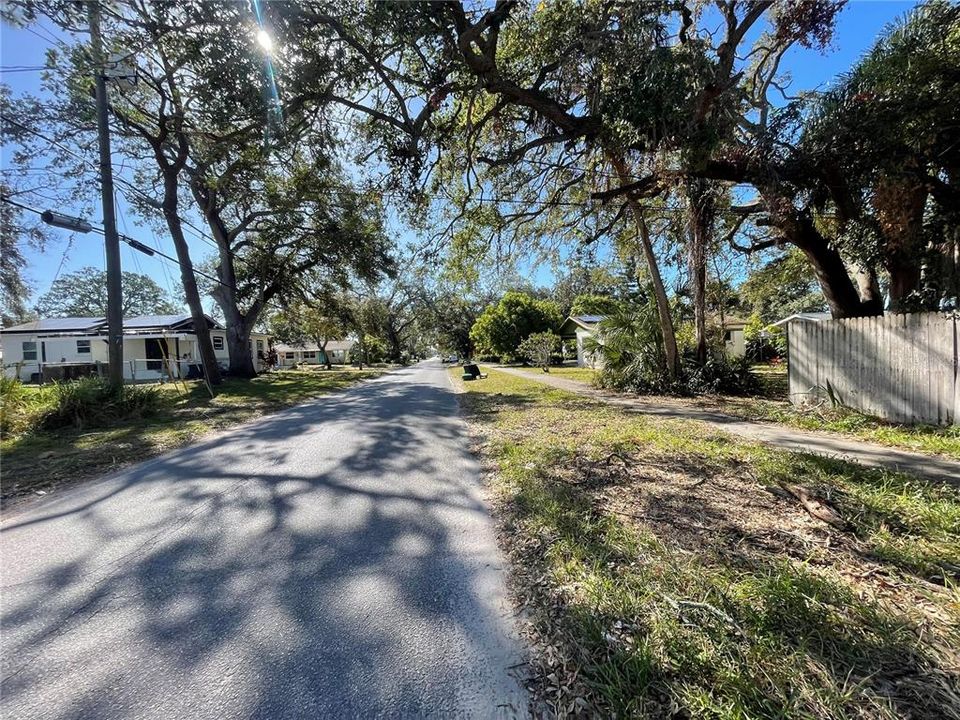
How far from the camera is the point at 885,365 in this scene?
648cm

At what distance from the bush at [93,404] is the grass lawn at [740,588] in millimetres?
9494

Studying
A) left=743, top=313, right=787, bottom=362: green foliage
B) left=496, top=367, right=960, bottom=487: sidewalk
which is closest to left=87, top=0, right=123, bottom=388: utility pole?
left=496, top=367, right=960, bottom=487: sidewalk

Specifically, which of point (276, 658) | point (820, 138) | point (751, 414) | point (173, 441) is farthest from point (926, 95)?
point (173, 441)

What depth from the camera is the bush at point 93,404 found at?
8.41m

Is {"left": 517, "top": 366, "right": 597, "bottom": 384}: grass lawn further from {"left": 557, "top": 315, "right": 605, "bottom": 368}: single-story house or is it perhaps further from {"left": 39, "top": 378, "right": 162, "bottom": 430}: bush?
{"left": 39, "top": 378, "right": 162, "bottom": 430}: bush

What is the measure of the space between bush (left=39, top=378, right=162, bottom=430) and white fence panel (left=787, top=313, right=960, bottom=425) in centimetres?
1413

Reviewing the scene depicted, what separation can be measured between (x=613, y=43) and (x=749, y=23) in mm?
3069

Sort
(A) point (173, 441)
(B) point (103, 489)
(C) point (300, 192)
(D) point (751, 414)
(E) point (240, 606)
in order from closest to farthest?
1. (E) point (240, 606)
2. (B) point (103, 489)
3. (A) point (173, 441)
4. (D) point (751, 414)
5. (C) point (300, 192)

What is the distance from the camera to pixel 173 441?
23.6ft

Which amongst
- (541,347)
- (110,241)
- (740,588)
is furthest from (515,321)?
(740,588)

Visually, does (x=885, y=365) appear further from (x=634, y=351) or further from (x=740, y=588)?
(x=740, y=588)

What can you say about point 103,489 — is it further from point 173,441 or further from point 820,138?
point 820,138

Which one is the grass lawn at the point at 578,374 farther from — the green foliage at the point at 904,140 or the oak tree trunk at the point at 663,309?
the green foliage at the point at 904,140

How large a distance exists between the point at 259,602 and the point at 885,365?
8.74 metres
